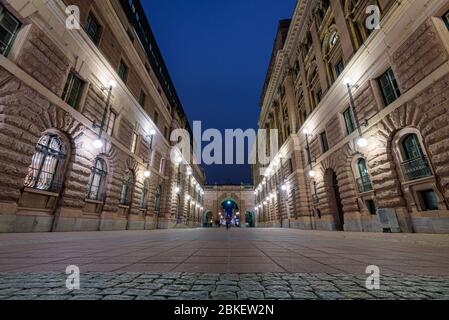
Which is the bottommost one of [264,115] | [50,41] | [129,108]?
[50,41]

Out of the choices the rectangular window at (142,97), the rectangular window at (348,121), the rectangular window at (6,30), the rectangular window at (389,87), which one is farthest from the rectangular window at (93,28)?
the rectangular window at (348,121)

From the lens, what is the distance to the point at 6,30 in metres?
6.89

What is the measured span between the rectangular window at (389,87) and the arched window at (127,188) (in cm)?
1569

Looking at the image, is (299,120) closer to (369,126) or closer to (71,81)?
(369,126)

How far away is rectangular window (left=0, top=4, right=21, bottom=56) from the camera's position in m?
6.77

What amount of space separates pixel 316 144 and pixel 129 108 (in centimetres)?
1442

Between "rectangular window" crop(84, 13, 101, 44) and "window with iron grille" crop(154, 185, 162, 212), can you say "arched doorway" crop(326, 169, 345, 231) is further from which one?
"rectangular window" crop(84, 13, 101, 44)

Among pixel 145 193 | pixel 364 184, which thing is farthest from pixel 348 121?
pixel 145 193

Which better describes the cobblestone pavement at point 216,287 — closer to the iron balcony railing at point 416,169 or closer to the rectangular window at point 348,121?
the iron balcony railing at point 416,169

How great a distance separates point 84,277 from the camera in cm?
173

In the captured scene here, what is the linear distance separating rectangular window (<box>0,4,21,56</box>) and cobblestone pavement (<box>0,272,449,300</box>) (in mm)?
8812

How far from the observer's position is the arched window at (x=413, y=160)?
7580mm

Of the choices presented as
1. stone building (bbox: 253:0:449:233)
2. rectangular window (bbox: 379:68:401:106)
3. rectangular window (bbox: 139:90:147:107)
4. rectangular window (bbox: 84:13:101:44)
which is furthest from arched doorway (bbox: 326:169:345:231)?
rectangular window (bbox: 84:13:101:44)
